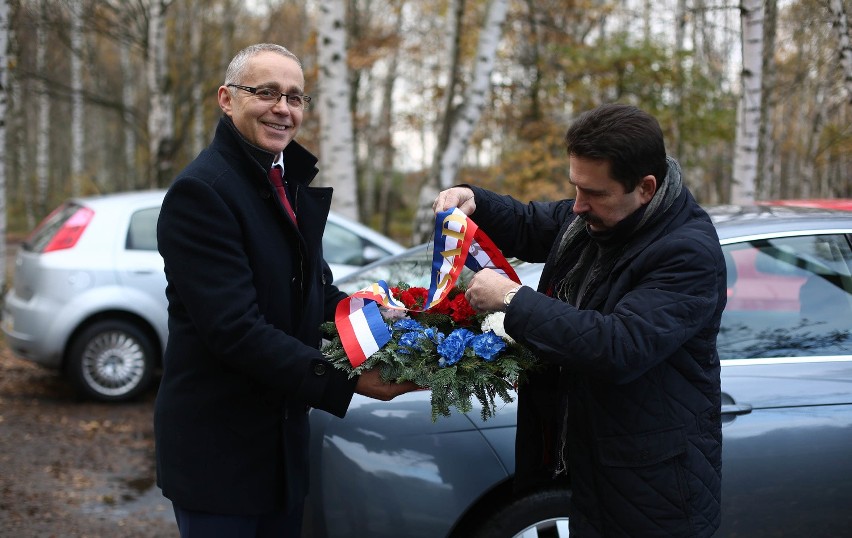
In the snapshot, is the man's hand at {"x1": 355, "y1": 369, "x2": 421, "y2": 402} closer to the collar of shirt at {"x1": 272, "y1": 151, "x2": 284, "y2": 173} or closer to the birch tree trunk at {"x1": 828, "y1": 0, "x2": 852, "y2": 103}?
the collar of shirt at {"x1": 272, "y1": 151, "x2": 284, "y2": 173}

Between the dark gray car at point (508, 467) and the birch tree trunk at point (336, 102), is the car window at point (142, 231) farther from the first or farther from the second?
the dark gray car at point (508, 467)

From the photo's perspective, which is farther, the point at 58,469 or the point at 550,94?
the point at 550,94

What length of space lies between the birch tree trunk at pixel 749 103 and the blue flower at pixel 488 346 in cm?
613

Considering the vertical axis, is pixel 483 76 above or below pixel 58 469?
above

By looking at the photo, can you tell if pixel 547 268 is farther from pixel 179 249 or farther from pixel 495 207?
pixel 179 249

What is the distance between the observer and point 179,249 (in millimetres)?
1970

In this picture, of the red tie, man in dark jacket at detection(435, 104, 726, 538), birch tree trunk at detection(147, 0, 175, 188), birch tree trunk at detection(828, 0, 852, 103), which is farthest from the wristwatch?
birch tree trunk at detection(147, 0, 175, 188)

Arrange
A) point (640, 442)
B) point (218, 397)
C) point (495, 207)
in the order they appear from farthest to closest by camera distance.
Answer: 1. point (495, 207)
2. point (218, 397)
3. point (640, 442)

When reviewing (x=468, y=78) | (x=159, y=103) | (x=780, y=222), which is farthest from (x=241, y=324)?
(x=468, y=78)

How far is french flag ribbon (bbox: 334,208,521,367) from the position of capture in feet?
7.11

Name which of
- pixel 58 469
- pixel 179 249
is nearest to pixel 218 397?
pixel 179 249

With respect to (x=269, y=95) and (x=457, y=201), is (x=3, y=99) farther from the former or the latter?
(x=457, y=201)

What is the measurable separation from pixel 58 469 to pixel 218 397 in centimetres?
359

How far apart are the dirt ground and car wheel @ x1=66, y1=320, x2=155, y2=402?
150 millimetres
